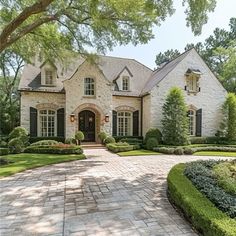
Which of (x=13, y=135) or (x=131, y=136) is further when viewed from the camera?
(x=131, y=136)

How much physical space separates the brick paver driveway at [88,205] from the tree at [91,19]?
241 inches

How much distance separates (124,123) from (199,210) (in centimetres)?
1754

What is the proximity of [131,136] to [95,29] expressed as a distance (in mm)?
10276

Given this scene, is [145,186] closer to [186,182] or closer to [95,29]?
[186,182]

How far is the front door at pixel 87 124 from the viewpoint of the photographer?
2119 cm

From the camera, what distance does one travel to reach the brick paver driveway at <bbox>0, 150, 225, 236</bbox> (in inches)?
186

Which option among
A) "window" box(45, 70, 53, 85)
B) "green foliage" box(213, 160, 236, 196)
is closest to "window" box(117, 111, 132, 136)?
"window" box(45, 70, 53, 85)

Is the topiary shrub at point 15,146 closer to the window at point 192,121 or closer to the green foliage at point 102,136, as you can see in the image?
the green foliage at point 102,136

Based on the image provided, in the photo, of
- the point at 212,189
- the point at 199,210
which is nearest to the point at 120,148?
the point at 212,189

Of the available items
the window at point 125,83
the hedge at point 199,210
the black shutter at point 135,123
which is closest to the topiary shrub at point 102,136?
the black shutter at point 135,123

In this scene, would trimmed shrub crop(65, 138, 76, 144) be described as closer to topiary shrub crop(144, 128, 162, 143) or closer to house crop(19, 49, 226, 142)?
house crop(19, 49, 226, 142)

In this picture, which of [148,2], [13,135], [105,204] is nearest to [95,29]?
[148,2]

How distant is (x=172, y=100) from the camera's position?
1962cm

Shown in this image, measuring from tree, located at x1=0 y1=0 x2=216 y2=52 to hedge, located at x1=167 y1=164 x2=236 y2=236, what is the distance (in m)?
7.10
